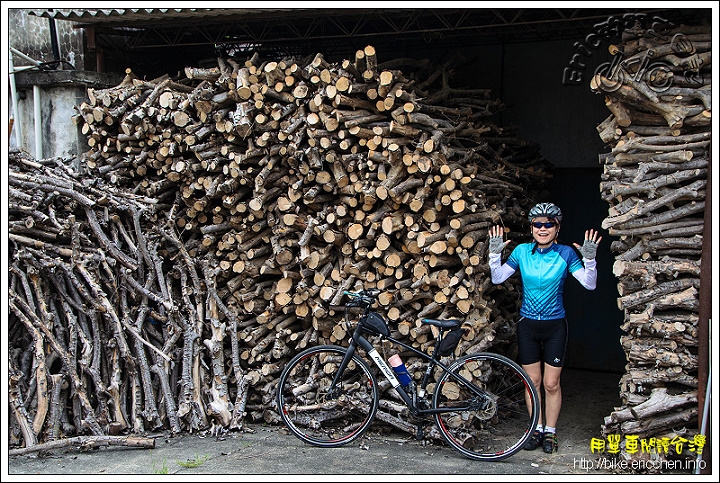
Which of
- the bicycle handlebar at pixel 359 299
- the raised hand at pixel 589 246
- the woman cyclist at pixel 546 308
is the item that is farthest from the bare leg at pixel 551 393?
the bicycle handlebar at pixel 359 299

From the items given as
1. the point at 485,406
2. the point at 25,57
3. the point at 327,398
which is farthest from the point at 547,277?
the point at 25,57

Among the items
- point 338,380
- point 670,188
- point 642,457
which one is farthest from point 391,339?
point 670,188

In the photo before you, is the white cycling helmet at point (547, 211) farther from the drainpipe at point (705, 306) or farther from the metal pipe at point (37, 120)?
the metal pipe at point (37, 120)

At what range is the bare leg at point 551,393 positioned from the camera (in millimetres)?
5844

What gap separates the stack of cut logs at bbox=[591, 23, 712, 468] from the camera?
211 inches

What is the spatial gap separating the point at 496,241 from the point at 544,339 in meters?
0.93

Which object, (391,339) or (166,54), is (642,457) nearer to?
(391,339)

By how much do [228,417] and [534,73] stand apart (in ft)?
19.4

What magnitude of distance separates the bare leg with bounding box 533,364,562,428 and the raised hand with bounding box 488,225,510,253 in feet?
3.52

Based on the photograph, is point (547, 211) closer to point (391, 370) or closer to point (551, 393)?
point (551, 393)

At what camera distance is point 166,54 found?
950 centimetres

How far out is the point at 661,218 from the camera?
5473 millimetres

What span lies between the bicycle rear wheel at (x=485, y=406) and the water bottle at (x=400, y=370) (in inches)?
12.0

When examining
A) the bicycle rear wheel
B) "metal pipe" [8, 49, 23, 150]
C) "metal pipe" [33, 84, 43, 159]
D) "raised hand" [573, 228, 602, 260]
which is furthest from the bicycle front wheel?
"metal pipe" [8, 49, 23, 150]
